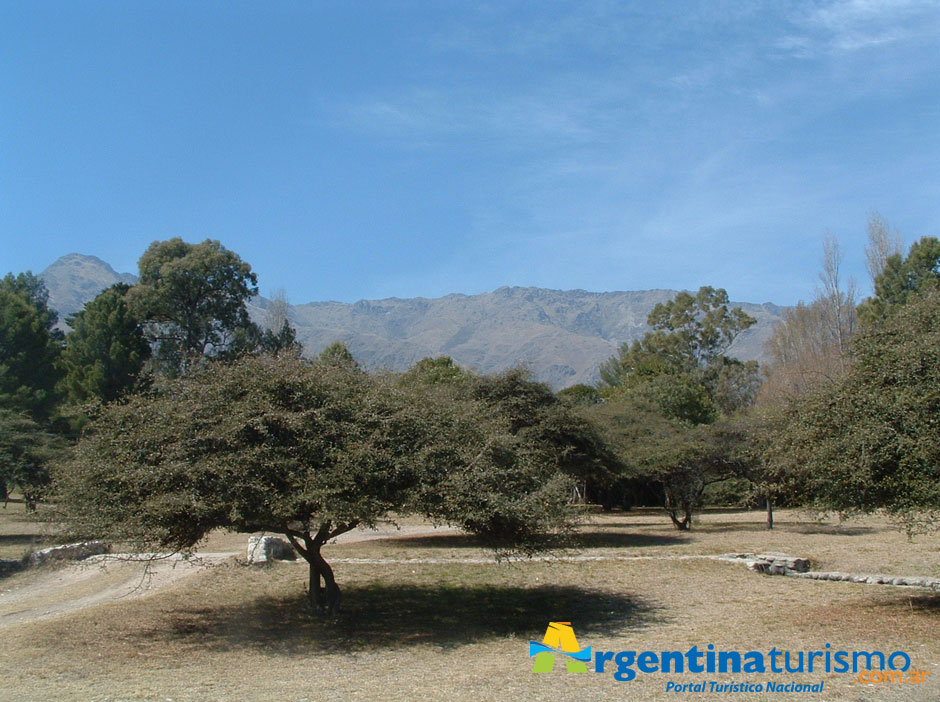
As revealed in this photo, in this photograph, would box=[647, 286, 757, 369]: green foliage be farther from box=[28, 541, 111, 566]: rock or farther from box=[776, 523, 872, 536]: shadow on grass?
box=[28, 541, 111, 566]: rock

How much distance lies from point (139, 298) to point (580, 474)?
3168 centimetres

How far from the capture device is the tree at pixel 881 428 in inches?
408

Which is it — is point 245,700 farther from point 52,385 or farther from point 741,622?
point 52,385

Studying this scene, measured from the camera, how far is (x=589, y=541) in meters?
23.6

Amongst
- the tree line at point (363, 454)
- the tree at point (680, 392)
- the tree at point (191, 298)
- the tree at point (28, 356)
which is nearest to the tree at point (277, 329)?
the tree at point (191, 298)

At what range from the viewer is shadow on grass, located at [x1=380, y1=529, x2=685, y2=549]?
2258 cm

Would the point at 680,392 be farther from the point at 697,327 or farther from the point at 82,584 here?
the point at 82,584

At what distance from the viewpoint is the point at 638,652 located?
9.82 m

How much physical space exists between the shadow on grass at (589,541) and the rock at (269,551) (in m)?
4.88

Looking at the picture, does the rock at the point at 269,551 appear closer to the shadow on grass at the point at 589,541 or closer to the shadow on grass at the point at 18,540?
the shadow on grass at the point at 589,541

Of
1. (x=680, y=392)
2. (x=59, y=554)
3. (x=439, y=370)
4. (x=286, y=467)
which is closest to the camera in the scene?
(x=286, y=467)

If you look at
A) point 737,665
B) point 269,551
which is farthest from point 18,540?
point 737,665

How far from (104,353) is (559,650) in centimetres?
3760

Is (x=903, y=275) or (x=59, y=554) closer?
(x=59, y=554)
